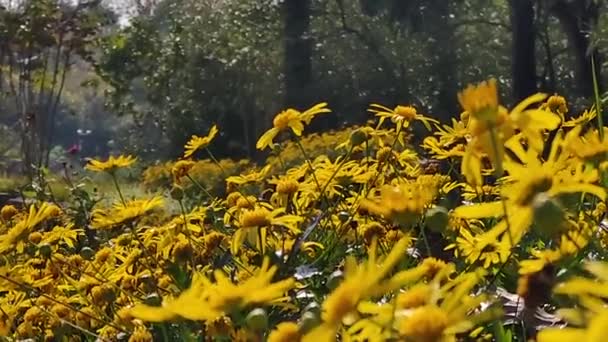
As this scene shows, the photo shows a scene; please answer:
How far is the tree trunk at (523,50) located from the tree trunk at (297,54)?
95.3 inches

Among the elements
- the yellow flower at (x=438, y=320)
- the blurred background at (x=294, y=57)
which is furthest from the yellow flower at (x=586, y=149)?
the blurred background at (x=294, y=57)

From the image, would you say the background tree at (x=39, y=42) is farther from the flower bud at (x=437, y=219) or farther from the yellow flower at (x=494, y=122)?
→ the yellow flower at (x=494, y=122)

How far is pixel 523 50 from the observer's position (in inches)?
487

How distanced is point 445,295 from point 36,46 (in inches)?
542

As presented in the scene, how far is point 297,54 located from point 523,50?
2762mm

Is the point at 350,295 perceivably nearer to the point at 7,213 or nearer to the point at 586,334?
the point at 586,334

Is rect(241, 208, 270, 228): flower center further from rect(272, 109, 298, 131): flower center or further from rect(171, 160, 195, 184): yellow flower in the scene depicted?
rect(171, 160, 195, 184): yellow flower

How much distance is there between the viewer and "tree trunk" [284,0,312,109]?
532 inches

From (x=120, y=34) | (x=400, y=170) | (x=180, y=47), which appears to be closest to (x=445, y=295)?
(x=400, y=170)

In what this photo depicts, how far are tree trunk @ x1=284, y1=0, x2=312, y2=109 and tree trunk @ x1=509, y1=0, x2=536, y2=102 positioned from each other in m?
2.42

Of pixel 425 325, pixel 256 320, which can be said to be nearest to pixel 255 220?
pixel 256 320

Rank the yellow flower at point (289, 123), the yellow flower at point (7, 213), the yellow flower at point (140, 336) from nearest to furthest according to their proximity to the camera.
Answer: the yellow flower at point (140, 336), the yellow flower at point (289, 123), the yellow flower at point (7, 213)

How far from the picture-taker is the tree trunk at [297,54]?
44.3 feet

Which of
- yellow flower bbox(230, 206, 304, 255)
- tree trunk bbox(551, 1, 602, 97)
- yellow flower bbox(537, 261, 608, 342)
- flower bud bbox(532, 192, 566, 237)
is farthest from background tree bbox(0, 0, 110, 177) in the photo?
yellow flower bbox(537, 261, 608, 342)
